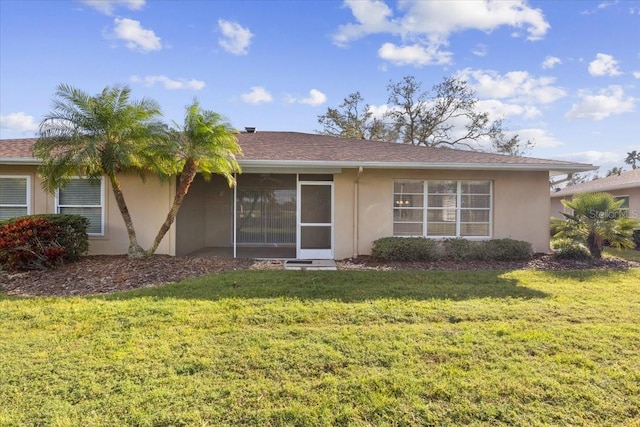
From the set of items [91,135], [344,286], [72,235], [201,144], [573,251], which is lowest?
[344,286]

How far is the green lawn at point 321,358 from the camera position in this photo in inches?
118

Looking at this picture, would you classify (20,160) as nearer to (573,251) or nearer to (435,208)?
(435,208)

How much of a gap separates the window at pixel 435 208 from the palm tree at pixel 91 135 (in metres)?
6.86

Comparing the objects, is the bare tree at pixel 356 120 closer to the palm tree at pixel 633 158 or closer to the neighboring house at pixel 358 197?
the neighboring house at pixel 358 197

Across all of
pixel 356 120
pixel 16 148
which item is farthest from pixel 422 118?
pixel 16 148

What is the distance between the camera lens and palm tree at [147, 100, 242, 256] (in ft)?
28.7

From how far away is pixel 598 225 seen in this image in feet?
34.6

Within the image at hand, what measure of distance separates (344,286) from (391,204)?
464 centimetres

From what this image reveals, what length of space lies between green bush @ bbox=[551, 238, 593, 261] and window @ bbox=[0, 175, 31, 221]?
1582 centimetres

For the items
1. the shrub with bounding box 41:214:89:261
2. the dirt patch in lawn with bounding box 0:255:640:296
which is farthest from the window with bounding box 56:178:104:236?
the dirt patch in lawn with bounding box 0:255:640:296

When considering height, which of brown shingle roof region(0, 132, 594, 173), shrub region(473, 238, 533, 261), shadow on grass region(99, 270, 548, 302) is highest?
brown shingle roof region(0, 132, 594, 173)

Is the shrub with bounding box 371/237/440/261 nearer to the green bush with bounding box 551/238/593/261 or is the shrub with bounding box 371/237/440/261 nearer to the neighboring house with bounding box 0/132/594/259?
the neighboring house with bounding box 0/132/594/259

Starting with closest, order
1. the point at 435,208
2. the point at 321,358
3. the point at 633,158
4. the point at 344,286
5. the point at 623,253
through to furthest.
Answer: the point at 321,358, the point at 344,286, the point at 435,208, the point at 623,253, the point at 633,158

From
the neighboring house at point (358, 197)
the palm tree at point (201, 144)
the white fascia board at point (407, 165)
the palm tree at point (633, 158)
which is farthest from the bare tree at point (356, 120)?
the palm tree at point (633, 158)
